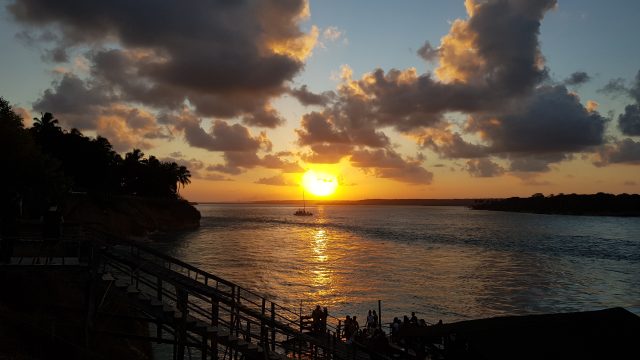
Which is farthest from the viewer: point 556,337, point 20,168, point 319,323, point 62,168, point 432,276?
point 62,168

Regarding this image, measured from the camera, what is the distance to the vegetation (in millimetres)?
37625

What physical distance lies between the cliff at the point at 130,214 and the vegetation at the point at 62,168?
3.41 m

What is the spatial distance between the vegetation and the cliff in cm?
341

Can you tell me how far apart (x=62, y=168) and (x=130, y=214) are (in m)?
23.5

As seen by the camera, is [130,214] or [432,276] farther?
[130,214]

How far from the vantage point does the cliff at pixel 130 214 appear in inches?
3093

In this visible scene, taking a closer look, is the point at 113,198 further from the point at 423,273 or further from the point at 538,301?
the point at 538,301

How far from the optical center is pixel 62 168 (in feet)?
268

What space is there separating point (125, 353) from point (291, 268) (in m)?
44.9

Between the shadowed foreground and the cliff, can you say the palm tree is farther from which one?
the shadowed foreground

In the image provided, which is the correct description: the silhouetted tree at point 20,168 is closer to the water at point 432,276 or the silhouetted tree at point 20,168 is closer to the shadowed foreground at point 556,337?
the water at point 432,276

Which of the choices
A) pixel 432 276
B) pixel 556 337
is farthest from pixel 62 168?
pixel 556 337

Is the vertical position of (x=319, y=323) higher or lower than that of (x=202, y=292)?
lower

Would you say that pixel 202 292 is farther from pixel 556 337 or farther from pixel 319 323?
pixel 556 337
